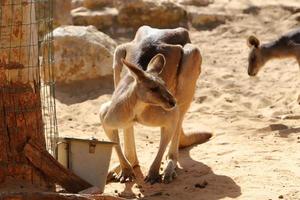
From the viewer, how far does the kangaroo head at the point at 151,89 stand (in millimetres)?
5949

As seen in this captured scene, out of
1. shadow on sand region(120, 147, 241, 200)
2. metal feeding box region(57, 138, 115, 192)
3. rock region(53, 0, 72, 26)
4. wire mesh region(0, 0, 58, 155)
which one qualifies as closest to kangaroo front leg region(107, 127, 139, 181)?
shadow on sand region(120, 147, 241, 200)

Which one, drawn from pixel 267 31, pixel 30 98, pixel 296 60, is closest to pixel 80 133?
pixel 30 98

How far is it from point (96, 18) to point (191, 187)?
253 inches

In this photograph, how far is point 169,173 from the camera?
6574 mm

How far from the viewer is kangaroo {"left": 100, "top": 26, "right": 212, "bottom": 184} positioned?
608 cm

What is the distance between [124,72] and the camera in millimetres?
6781

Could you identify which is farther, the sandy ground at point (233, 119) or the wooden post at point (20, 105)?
the sandy ground at point (233, 119)

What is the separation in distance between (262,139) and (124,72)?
193 centimetres

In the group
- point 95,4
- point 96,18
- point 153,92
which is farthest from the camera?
point 95,4

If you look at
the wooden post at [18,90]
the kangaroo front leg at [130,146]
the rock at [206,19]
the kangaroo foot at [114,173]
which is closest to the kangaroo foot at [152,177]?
the kangaroo foot at [114,173]

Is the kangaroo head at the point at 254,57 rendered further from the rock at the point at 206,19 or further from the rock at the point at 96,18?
the rock at the point at 96,18

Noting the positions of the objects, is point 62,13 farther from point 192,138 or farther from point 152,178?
point 152,178

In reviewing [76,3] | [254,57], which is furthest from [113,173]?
[76,3]

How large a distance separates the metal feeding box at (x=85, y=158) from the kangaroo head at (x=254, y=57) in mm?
5121
